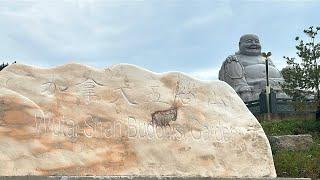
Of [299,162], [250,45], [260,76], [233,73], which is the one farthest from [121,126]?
[250,45]

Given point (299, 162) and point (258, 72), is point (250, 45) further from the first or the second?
point (299, 162)

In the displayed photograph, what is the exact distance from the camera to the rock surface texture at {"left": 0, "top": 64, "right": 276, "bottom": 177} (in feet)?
16.1

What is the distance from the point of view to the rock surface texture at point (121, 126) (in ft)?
16.1

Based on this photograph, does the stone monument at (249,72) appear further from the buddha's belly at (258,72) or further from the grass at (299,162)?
the grass at (299,162)

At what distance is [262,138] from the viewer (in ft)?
18.2

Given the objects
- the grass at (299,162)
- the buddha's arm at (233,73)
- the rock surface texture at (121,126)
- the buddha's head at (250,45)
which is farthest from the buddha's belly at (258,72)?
the rock surface texture at (121,126)

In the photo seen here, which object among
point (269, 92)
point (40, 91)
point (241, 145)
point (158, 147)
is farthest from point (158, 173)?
point (269, 92)

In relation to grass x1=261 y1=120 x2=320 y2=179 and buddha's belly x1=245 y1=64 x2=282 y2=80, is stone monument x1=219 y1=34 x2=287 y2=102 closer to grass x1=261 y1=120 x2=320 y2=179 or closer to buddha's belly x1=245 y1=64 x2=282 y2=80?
buddha's belly x1=245 y1=64 x2=282 y2=80

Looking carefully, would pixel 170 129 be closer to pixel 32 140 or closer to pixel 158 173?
pixel 158 173

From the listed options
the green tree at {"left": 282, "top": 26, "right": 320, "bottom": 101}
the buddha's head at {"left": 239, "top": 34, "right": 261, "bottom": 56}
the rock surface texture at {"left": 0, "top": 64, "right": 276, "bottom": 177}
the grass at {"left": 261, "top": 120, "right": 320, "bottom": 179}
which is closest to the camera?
the rock surface texture at {"left": 0, "top": 64, "right": 276, "bottom": 177}

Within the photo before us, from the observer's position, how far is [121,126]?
Answer: 5168 mm

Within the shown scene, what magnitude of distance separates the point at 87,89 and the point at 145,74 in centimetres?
64

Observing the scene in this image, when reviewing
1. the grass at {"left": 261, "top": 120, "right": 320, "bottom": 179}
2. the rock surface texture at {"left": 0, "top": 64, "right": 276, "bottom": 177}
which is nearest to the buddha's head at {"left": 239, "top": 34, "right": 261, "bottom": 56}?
the grass at {"left": 261, "top": 120, "right": 320, "bottom": 179}

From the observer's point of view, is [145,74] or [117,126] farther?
[145,74]
